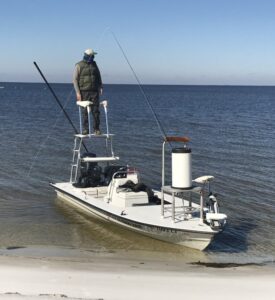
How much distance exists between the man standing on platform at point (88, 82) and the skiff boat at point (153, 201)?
1.00ft

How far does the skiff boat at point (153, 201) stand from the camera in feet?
34.3

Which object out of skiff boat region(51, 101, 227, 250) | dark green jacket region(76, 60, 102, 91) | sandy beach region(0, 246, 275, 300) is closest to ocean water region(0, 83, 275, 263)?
skiff boat region(51, 101, 227, 250)

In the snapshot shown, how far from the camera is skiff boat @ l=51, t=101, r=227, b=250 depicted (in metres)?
10.4

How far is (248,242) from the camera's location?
39.0 ft

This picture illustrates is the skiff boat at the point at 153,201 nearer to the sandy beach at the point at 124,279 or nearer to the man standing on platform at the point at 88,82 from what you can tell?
the man standing on platform at the point at 88,82

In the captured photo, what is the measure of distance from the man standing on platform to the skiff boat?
→ 305 mm

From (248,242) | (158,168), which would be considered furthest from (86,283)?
(158,168)

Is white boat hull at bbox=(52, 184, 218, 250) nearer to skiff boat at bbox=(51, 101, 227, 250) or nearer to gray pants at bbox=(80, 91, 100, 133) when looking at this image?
skiff boat at bbox=(51, 101, 227, 250)

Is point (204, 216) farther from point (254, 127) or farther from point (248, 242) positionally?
point (254, 127)

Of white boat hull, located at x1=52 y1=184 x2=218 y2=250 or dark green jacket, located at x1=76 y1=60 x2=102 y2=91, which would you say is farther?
dark green jacket, located at x1=76 y1=60 x2=102 y2=91

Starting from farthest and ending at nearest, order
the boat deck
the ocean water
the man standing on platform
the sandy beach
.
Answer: the man standing on platform < the ocean water < the boat deck < the sandy beach

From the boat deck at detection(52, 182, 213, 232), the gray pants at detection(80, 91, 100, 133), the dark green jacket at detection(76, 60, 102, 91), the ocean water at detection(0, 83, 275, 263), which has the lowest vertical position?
the ocean water at detection(0, 83, 275, 263)

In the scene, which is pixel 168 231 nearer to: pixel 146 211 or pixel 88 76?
pixel 146 211

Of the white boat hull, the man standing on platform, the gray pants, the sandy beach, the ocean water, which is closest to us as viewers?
the sandy beach
